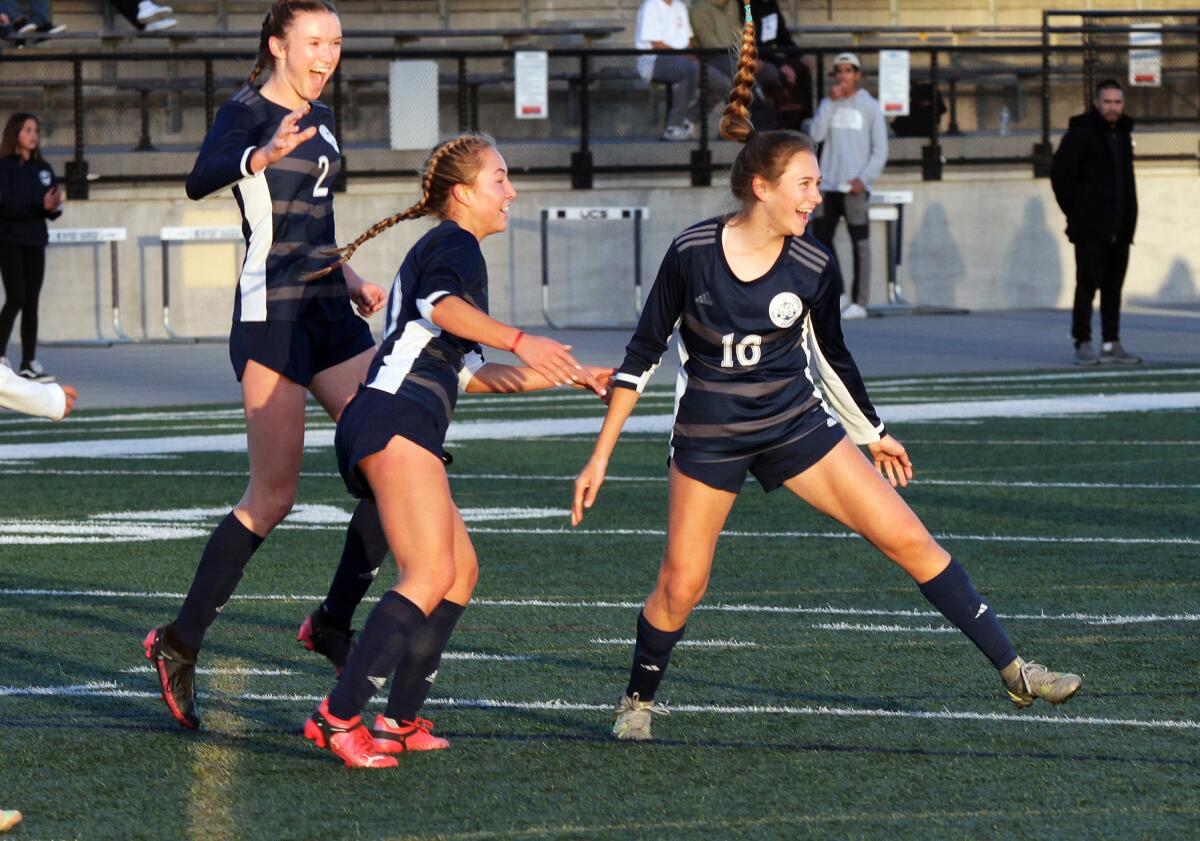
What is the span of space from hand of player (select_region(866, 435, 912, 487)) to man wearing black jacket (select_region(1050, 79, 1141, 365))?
10.4m

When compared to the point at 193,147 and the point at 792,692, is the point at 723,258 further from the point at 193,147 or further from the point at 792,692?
the point at 193,147

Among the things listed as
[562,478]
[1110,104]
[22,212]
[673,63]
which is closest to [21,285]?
[22,212]

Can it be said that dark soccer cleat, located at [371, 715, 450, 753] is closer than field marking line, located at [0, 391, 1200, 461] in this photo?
Yes

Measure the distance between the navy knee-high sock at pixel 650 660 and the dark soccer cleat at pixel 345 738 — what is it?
29.3 inches

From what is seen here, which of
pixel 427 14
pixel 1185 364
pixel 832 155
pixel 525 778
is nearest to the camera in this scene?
pixel 525 778

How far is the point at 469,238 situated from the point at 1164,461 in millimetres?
6968

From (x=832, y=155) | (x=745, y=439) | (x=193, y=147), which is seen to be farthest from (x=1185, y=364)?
(x=745, y=439)

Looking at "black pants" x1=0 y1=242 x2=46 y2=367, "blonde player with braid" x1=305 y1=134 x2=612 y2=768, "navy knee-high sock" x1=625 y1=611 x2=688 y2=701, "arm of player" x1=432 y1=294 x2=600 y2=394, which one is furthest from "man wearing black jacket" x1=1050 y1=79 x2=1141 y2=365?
"arm of player" x1=432 y1=294 x2=600 y2=394

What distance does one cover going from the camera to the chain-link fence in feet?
69.0

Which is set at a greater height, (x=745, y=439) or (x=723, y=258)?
(x=723, y=258)

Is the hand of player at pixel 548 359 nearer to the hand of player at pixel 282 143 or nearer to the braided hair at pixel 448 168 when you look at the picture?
the braided hair at pixel 448 168

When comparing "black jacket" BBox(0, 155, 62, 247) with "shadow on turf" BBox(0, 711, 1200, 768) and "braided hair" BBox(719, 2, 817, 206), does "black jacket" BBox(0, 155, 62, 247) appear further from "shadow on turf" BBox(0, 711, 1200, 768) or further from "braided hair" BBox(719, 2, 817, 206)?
"braided hair" BBox(719, 2, 817, 206)

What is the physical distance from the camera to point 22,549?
9.08 metres

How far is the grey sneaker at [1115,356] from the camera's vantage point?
16797 millimetres
